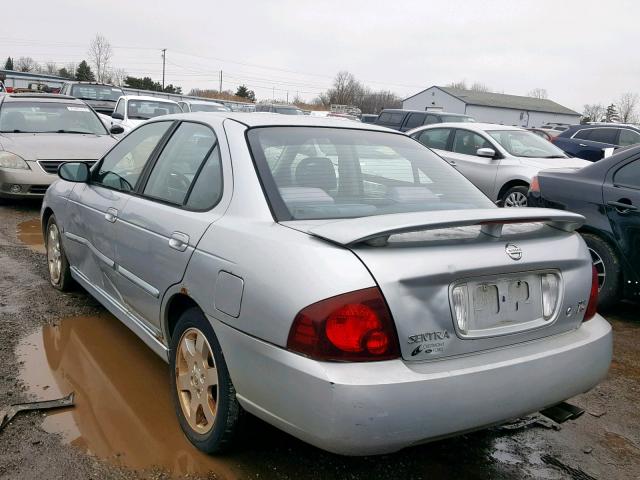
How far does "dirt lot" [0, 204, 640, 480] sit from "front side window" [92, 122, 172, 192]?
3.61 ft

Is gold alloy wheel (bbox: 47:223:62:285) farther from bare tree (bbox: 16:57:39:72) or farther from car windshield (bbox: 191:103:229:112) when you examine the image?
bare tree (bbox: 16:57:39:72)

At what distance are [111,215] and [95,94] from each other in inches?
717

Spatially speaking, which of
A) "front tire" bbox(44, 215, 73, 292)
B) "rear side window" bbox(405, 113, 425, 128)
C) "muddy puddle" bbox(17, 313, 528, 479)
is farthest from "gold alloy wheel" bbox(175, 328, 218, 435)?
"rear side window" bbox(405, 113, 425, 128)

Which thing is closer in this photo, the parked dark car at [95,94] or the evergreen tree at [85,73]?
the parked dark car at [95,94]

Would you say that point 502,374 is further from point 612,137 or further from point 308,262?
point 612,137

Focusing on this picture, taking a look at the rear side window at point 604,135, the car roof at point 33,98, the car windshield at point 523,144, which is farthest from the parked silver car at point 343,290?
the rear side window at point 604,135

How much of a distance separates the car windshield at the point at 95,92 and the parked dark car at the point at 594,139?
14.6 metres

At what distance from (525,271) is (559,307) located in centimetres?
28

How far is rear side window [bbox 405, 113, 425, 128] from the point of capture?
15.3m

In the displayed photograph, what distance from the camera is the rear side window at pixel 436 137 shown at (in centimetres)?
1066

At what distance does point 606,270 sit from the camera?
5.04 meters

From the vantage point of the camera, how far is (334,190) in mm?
2887

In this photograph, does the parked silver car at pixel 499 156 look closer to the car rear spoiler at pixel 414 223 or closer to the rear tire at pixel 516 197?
the rear tire at pixel 516 197

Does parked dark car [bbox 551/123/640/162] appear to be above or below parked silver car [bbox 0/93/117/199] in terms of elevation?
above
